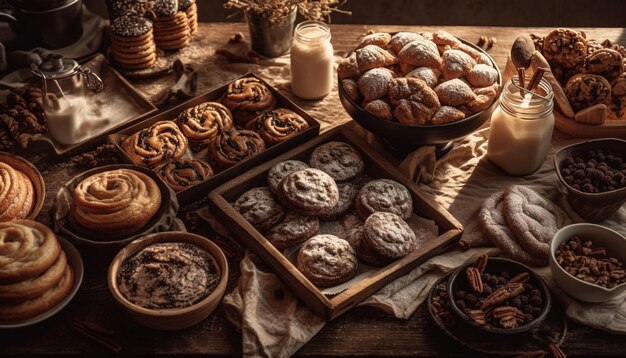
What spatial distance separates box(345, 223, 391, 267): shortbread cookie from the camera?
2.25 metres

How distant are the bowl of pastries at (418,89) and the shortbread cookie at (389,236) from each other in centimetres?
38

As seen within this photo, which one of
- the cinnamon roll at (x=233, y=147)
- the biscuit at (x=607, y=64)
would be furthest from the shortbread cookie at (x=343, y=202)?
the biscuit at (x=607, y=64)

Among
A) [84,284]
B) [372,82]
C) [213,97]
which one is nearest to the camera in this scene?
[84,284]

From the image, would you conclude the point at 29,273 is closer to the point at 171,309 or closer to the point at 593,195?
the point at 171,309

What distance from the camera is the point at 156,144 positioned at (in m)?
2.61

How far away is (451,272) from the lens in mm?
2256

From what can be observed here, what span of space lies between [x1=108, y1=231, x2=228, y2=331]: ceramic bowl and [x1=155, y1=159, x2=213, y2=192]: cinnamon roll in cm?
30

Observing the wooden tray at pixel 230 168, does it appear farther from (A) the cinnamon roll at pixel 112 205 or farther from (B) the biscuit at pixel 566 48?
(B) the biscuit at pixel 566 48

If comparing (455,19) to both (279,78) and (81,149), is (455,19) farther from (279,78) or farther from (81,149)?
(81,149)

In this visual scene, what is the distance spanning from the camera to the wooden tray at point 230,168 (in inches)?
97.9

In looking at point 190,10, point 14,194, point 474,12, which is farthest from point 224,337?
point 474,12

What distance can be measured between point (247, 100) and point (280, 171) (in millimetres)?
486

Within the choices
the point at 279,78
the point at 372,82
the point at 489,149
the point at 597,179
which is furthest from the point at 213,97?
the point at 597,179

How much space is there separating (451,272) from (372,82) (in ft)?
2.53
